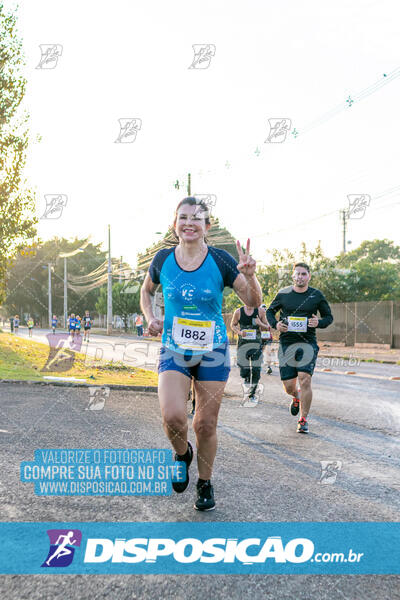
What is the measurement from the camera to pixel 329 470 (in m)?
4.73

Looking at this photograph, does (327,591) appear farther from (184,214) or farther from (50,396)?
(50,396)

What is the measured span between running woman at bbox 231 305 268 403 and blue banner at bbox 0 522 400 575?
237 inches

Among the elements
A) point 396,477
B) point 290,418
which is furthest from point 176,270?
point 290,418

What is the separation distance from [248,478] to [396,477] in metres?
1.32

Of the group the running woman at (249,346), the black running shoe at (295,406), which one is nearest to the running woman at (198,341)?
the black running shoe at (295,406)

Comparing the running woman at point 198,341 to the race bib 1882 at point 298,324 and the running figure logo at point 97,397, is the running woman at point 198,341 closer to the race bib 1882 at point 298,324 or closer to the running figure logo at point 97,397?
the race bib 1882 at point 298,324

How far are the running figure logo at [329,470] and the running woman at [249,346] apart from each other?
13.8ft

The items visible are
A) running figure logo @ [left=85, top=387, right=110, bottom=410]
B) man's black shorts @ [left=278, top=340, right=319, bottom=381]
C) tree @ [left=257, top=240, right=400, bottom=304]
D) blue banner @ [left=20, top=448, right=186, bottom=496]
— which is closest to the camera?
blue banner @ [left=20, top=448, right=186, bottom=496]

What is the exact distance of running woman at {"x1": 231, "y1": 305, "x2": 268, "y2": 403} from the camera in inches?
365

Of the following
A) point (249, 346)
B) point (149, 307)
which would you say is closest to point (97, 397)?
point (249, 346)

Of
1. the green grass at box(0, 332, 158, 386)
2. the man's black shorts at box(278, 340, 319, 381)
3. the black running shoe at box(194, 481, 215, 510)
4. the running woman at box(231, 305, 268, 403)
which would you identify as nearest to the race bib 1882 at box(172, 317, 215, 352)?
the black running shoe at box(194, 481, 215, 510)

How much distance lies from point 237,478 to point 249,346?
5.08 meters

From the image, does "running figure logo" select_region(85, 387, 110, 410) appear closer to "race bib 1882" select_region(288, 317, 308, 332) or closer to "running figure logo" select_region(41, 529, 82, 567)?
"race bib 1882" select_region(288, 317, 308, 332)

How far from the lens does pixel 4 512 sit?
3.35m
